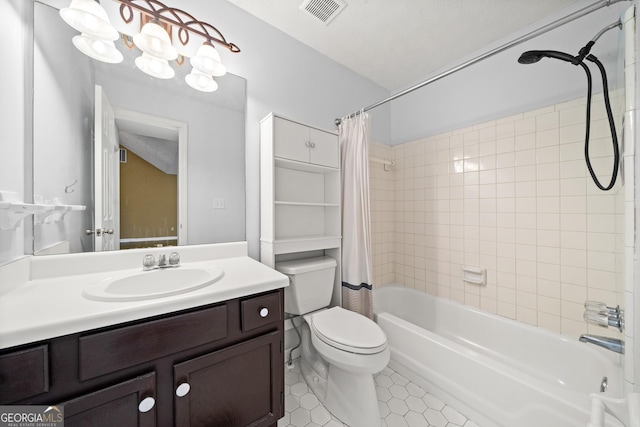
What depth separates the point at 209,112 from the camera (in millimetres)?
1407

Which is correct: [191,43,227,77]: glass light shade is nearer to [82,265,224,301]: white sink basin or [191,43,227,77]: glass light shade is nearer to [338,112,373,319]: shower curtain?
[338,112,373,319]: shower curtain

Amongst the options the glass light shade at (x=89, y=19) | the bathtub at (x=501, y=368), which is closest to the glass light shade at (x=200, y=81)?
the glass light shade at (x=89, y=19)

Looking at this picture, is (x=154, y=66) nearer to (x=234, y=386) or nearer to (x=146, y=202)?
(x=146, y=202)

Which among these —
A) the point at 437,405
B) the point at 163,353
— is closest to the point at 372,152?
the point at 437,405

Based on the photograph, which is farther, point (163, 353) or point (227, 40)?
point (227, 40)

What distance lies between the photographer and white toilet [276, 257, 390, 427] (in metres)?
1.17

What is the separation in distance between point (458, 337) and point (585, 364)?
69cm

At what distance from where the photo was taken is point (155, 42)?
1.17 meters

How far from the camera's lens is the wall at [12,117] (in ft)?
2.61

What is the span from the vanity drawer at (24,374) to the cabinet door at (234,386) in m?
0.31

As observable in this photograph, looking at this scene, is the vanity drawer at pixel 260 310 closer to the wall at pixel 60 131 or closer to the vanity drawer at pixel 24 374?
the vanity drawer at pixel 24 374

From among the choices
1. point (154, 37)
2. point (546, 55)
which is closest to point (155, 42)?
point (154, 37)

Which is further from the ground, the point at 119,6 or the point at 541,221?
the point at 119,6

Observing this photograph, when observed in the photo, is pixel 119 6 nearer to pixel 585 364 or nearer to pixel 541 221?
pixel 541 221
